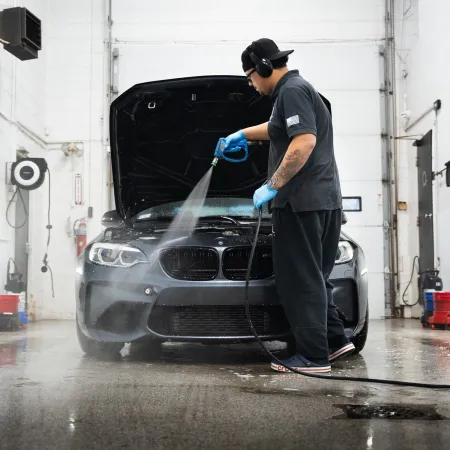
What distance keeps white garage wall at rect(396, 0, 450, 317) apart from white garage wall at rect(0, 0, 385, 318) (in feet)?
1.31

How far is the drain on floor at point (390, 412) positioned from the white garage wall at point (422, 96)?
5926 mm

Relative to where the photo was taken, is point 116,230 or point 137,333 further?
point 116,230

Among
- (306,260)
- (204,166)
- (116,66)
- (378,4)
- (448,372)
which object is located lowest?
(448,372)

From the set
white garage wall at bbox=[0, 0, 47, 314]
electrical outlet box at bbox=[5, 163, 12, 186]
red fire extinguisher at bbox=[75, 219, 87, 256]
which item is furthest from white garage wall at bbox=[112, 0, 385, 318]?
electrical outlet box at bbox=[5, 163, 12, 186]

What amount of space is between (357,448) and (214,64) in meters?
8.41

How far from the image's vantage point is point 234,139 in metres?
3.98

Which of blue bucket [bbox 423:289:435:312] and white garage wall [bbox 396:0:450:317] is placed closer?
blue bucket [bbox 423:289:435:312]

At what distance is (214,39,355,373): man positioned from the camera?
328cm

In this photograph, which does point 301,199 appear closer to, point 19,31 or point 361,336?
point 361,336

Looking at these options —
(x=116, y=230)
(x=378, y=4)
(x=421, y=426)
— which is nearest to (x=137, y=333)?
(x=116, y=230)

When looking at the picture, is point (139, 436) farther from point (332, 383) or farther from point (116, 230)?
point (116, 230)

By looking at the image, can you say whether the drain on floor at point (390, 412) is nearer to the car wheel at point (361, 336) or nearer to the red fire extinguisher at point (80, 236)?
the car wheel at point (361, 336)

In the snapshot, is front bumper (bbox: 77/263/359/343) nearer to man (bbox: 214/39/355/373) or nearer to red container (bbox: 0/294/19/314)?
man (bbox: 214/39/355/373)

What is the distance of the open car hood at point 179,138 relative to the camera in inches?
162
